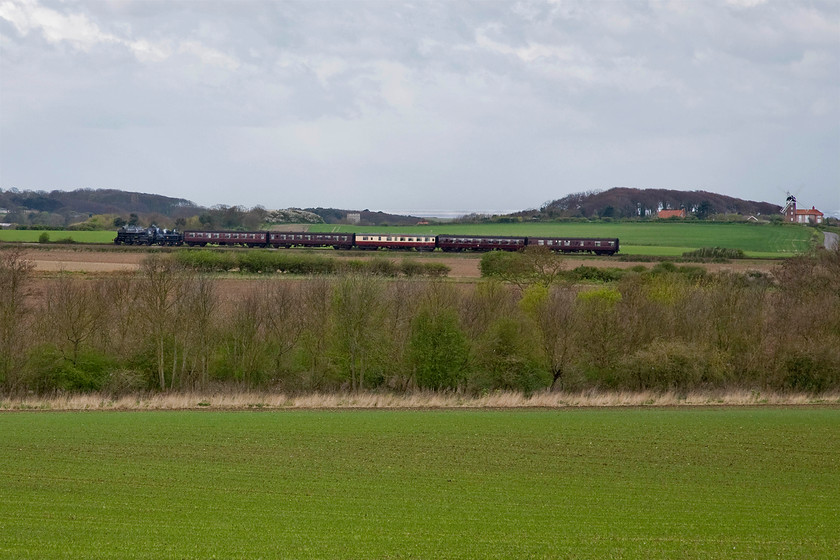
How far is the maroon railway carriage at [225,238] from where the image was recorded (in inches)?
3556

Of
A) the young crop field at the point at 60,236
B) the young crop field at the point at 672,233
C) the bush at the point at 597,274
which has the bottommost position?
the bush at the point at 597,274

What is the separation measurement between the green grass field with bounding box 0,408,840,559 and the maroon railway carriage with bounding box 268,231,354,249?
216 feet

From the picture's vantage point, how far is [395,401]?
95.2ft

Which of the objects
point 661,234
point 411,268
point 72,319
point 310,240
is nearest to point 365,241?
point 310,240

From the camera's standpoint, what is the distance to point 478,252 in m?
86.9

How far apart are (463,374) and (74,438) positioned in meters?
18.3

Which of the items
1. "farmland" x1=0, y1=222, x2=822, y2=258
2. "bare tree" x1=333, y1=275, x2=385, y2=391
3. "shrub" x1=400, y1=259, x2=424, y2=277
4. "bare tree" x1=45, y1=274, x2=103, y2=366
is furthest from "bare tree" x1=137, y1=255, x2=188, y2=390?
"farmland" x1=0, y1=222, x2=822, y2=258

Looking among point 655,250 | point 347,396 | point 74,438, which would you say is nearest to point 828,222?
point 655,250

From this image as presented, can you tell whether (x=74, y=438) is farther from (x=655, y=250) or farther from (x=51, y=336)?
(x=655, y=250)

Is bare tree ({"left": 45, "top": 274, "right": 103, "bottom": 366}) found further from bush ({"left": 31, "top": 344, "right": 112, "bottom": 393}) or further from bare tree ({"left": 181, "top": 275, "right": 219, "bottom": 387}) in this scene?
bare tree ({"left": 181, "top": 275, "right": 219, "bottom": 387})

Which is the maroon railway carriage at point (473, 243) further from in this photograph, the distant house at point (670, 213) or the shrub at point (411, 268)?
the distant house at point (670, 213)

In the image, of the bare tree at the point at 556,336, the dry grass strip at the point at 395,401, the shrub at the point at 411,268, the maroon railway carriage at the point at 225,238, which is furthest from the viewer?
the maroon railway carriage at the point at 225,238

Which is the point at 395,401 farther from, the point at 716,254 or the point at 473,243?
the point at 716,254

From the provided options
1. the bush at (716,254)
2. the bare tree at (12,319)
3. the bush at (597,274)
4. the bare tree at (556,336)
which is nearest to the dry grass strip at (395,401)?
the bare tree at (12,319)
